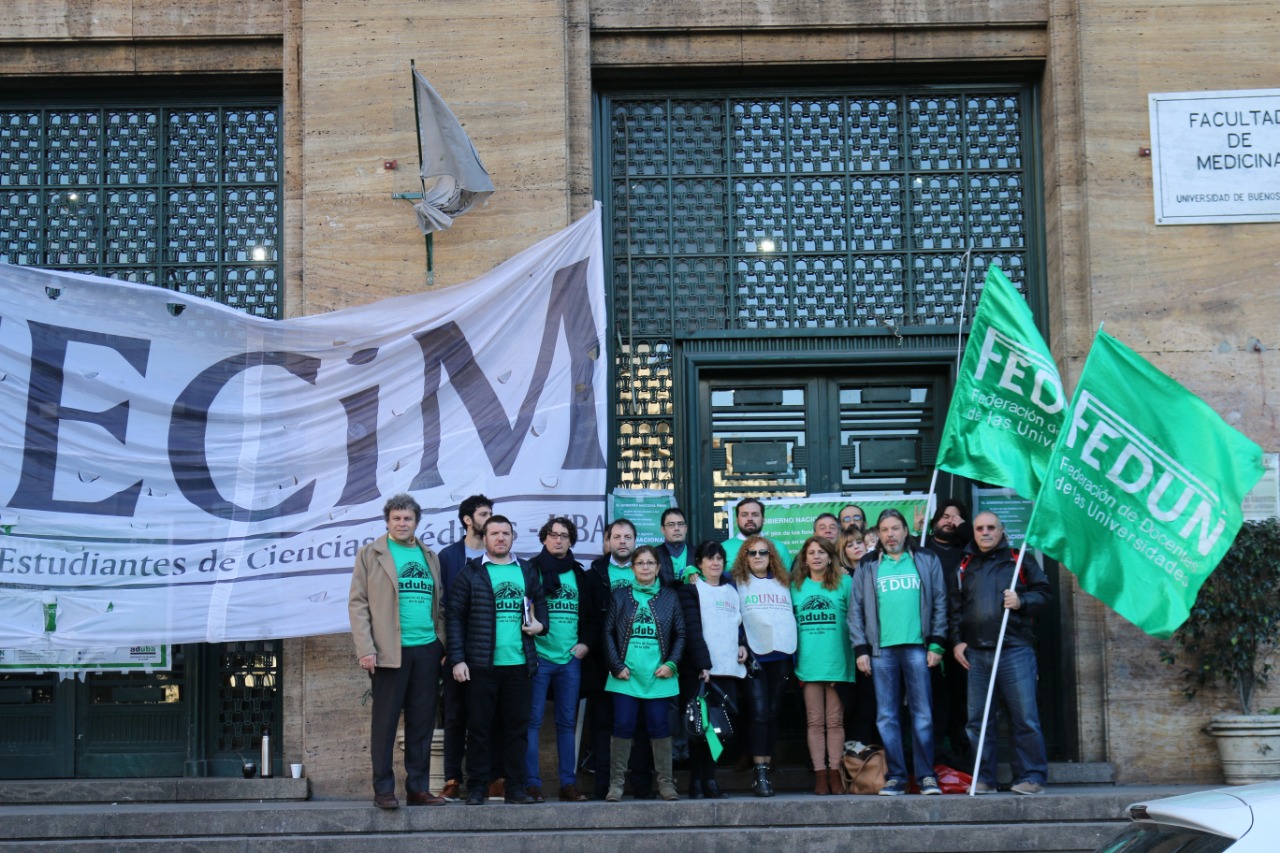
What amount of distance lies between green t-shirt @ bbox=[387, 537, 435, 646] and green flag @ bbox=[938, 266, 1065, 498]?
388 cm

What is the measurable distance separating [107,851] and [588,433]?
437 cm

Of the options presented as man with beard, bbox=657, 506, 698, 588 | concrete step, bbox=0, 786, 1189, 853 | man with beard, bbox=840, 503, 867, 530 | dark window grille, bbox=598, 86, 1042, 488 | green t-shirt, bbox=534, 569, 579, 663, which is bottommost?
concrete step, bbox=0, 786, 1189, 853

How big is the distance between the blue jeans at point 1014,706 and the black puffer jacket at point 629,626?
6.83 feet

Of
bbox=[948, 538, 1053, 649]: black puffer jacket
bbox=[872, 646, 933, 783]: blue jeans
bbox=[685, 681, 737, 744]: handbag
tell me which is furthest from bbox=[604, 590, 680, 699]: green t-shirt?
bbox=[948, 538, 1053, 649]: black puffer jacket

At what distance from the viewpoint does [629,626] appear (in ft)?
33.0

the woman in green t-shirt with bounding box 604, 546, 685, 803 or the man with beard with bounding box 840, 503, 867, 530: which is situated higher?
the man with beard with bounding box 840, 503, 867, 530

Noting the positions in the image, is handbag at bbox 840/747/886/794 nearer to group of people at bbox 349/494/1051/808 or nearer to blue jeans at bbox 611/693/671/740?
group of people at bbox 349/494/1051/808

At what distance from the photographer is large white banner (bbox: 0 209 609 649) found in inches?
414

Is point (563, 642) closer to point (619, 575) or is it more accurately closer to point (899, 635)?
point (619, 575)

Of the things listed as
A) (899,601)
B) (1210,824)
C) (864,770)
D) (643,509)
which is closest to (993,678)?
(899,601)

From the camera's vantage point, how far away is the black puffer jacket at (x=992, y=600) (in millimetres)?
10211

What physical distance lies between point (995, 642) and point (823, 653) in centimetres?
120

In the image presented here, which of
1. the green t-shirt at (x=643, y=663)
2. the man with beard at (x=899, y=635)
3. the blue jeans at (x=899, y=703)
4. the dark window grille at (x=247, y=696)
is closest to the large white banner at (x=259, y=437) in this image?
the green t-shirt at (x=643, y=663)

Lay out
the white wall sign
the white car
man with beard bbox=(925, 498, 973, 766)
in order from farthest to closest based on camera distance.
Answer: the white wall sign → man with beard bbox=(925, 498, 973, 766) → the white car
